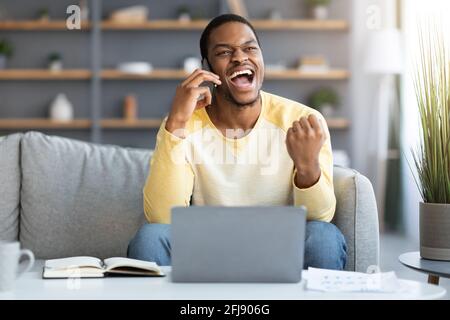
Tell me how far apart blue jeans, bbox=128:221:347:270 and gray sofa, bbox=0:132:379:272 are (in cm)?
48

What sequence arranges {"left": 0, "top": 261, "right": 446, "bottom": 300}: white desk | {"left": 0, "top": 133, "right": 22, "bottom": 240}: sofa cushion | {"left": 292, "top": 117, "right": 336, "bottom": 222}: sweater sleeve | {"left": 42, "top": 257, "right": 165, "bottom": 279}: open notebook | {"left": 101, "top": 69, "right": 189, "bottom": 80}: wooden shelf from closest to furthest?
{"left": 0, "top": 261, "right": 446, "bottom": 300}: white desk
{"left": 42, "top": 257, "right": 165, "bottom": 279}: open notebook
{"left": 292, "top": 117, "right": 336, "bottom": 222}: sweater sleeve
{"left": 0, "top": 133, "right": 22, "bottom": 240}: sofa cushion
{"left": 101, "top": 69, "right": 189, "bottom": 80}: wooden shelf

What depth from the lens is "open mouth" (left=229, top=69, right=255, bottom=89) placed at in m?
1.83

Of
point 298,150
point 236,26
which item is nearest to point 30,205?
point 236,26

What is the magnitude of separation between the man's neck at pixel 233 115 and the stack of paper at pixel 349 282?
0.67 metres

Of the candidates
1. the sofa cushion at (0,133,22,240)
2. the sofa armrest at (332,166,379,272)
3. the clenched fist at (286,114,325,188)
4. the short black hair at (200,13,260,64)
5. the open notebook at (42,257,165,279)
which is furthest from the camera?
the sofa cushion at (0,133,22,240)

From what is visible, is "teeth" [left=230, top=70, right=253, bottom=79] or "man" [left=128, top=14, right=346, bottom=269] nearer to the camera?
"man" [left=128, top=14, right=346, bottom=269]

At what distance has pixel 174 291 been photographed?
1.08 m

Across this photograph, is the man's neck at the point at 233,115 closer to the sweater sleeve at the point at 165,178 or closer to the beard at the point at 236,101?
the beard at the point at 236,101

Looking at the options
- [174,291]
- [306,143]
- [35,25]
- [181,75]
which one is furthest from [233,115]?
[35,25]

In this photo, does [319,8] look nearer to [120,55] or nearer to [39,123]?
[120,55]

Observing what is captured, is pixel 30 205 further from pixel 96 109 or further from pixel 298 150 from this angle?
pixel 96 109

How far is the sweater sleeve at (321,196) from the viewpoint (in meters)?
1.55

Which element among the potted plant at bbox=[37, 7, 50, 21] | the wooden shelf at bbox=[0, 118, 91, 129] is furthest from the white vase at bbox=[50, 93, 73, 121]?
the potted plant at bbox=[37, 7, 50, 21]

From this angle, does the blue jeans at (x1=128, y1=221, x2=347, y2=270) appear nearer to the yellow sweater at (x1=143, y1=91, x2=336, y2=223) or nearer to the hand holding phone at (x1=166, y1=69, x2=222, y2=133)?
the yellow sweater at (x1=143, y1=91, x2=336, y2=223)
